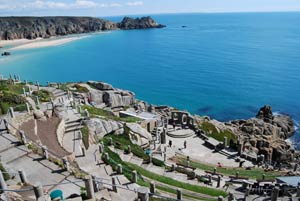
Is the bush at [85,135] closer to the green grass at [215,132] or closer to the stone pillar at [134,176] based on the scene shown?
the stone pillar at [134,176]

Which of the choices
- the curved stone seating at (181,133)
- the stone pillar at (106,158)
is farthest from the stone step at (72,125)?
the curved stone seating at (181,133)

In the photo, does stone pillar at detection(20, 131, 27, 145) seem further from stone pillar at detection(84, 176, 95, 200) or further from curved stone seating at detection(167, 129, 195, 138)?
curved stone seating at detection(167, 129, 195, 138)

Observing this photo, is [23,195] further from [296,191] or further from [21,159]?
[296,191]

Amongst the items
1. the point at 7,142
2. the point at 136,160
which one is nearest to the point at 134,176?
the point at 136,160

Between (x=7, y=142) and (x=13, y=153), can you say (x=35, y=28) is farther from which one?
(x=13, y=153)

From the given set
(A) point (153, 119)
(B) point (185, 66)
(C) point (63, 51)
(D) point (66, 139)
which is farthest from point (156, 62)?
(D) point (66, 139)

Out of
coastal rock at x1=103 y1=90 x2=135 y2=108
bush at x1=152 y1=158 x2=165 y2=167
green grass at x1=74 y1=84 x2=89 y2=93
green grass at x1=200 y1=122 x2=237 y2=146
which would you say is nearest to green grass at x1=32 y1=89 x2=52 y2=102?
green grass at x1=74 y1=84 x2=89 y2=93
